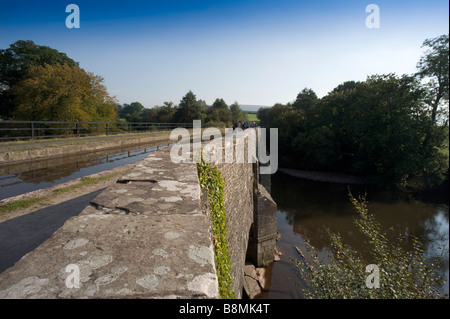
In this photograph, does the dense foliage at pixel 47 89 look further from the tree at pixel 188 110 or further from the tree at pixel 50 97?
the tree at pixel 188 110

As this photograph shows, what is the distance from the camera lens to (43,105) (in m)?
15.1

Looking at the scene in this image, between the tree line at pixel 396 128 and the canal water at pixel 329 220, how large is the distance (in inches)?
91.6

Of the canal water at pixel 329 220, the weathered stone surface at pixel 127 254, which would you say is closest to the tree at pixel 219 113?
the canal water at pixel 329 220

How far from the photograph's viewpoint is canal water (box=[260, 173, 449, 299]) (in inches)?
399

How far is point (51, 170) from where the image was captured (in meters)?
6.97

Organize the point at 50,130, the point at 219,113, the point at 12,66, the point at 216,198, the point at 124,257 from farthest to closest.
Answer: the point at 219,113, the point at 12,66, the point at 50,130, the point at 216,198, the point at 124,257

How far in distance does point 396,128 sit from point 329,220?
9.78m

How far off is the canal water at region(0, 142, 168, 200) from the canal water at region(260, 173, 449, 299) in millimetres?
7267

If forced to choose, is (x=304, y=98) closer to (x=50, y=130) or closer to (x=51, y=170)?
(x=50, y=130)

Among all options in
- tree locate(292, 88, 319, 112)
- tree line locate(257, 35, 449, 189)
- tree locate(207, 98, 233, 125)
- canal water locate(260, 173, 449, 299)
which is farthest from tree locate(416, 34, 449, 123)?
tree locate(207, 98, 233, 125)

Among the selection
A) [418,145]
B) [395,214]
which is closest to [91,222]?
[395,214]

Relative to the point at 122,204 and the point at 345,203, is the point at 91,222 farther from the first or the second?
the point at 345,203

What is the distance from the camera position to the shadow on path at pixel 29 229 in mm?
3012

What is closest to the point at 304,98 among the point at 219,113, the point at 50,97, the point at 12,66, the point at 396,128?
the point at 219,113
